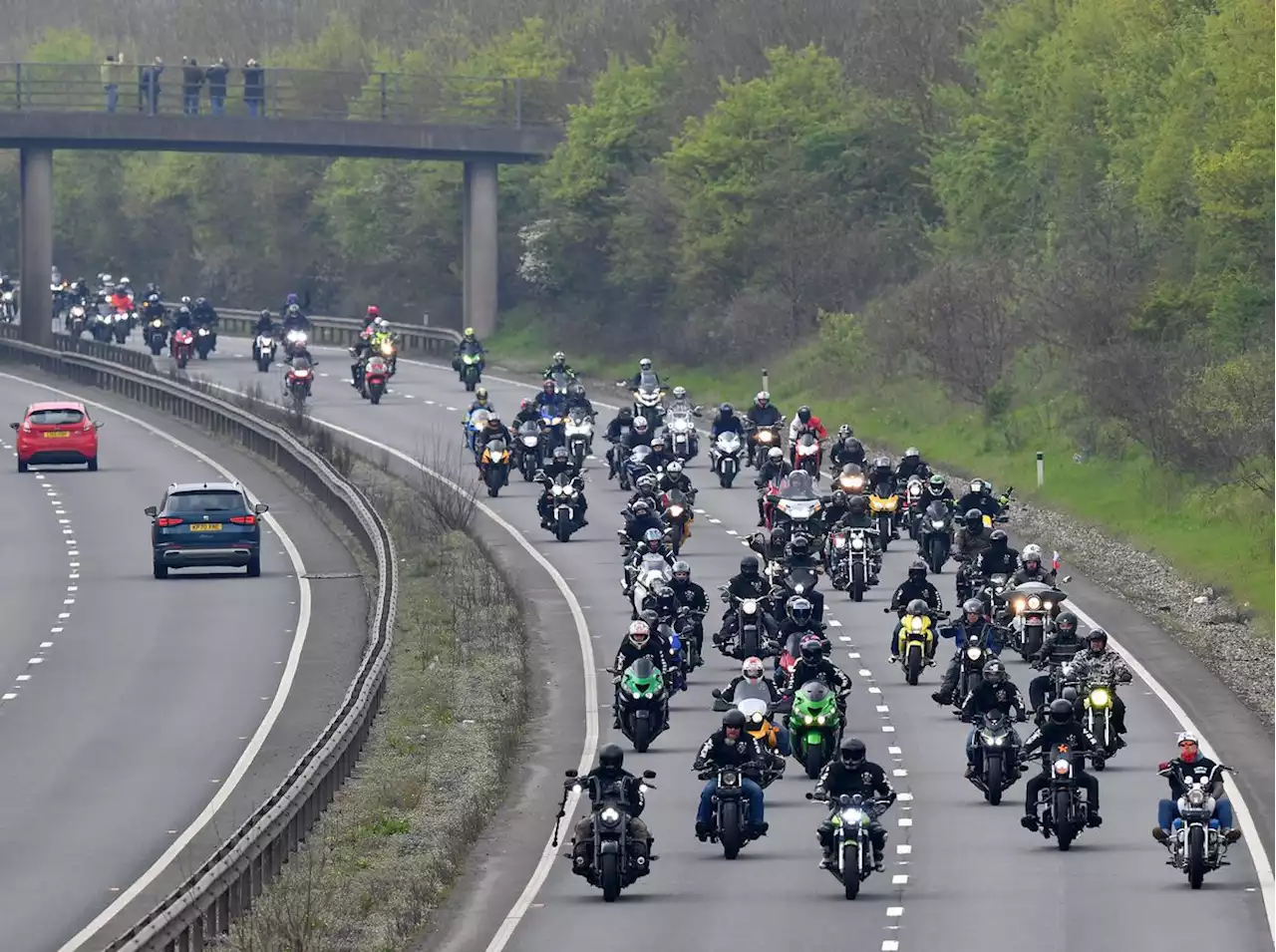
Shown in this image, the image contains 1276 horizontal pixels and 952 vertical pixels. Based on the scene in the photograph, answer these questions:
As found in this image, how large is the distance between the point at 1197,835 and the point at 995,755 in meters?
4.51

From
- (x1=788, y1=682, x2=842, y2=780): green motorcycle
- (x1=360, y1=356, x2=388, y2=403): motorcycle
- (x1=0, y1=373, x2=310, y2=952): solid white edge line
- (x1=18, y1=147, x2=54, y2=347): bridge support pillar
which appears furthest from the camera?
(x1=18, y1=147, x2=54, y2=347): bridge support pillar

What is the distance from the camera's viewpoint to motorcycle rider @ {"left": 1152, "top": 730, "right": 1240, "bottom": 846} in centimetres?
2512

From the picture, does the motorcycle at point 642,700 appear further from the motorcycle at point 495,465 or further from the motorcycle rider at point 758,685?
the motorcycle at point 495,465

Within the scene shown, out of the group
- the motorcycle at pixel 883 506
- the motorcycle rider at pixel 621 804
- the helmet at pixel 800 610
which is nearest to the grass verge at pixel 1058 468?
the motorcycle at pixel 883 506

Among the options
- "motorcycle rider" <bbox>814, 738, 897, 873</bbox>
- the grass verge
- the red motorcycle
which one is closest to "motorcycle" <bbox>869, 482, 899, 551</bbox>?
the grass verge

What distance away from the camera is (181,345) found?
89.0 m

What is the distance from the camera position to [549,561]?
164ft

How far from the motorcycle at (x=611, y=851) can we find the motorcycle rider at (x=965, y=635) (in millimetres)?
9035

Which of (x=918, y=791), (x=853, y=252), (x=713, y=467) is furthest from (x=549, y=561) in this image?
(x=853, y=252)

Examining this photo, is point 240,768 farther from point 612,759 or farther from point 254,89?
point 254,89

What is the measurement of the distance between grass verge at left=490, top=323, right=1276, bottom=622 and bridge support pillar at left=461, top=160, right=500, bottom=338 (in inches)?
557

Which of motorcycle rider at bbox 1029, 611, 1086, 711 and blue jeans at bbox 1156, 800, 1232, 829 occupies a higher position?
motorcycle rider at bbox 1029, 611, 1086, 711

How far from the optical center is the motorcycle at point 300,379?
249 ft

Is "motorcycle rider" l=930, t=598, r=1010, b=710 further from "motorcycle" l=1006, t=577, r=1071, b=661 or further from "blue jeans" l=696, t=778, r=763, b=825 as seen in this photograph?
"blue jeans" l=696, t=778, r=763, b=825
